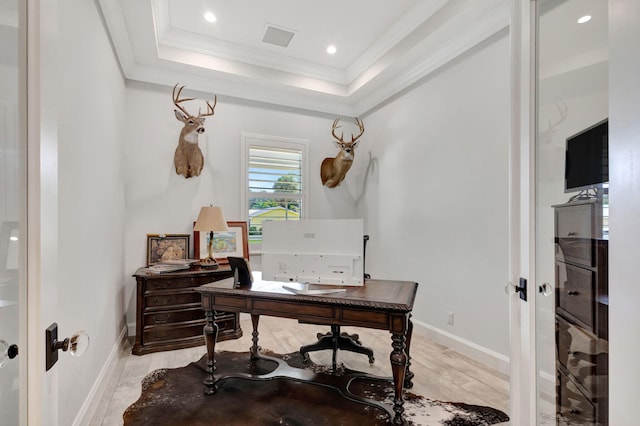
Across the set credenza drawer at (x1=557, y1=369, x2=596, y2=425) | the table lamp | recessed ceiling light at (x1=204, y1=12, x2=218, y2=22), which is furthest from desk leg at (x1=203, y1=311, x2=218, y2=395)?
recessed ceiling light at (x1=204, y1=12, x2=218, y2=22)

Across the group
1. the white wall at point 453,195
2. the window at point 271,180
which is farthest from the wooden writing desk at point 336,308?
Answer: the window at point 271,180

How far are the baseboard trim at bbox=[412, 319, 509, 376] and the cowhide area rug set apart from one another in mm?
648

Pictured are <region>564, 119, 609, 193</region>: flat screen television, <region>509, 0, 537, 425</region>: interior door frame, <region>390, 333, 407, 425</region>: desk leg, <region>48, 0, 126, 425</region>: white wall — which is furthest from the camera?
<region>390, 333, 407, 425</region>: desk leg

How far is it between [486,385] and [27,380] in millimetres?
2766

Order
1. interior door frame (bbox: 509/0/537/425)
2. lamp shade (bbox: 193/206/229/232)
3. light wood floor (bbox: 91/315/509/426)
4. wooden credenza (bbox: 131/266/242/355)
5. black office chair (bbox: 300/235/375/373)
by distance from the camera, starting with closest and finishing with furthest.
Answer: interior door frame (bbox: 509/0/537/425) < light wood floor (bbox: 91/315/509/426) < black office chair (bbox: 300/235/375/373) < wooden credenza (bbox: 131/266/242/355) < lamp shade (bbox: 193/206/229/232)

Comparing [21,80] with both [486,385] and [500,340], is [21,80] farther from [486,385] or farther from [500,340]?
[500,340]

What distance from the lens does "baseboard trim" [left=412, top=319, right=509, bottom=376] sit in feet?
8.62

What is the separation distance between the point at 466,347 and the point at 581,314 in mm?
1969

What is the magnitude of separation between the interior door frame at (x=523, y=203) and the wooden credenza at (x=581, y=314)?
11 centimetres

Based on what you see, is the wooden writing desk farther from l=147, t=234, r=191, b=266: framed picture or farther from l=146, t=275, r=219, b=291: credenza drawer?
l=147, t=234, r=191, b=266: framed picture

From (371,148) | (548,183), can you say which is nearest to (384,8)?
(371,148)

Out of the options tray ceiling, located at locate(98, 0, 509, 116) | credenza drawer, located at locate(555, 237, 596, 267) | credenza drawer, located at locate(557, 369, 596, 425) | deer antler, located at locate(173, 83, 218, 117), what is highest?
tray ceiling, located at locate(98, 0, 509, 116)

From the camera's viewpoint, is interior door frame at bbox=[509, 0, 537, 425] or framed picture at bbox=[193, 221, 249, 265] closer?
interior door frame at bbox=[509, 0, 537, 425]

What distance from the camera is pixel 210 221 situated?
11.1 feet
